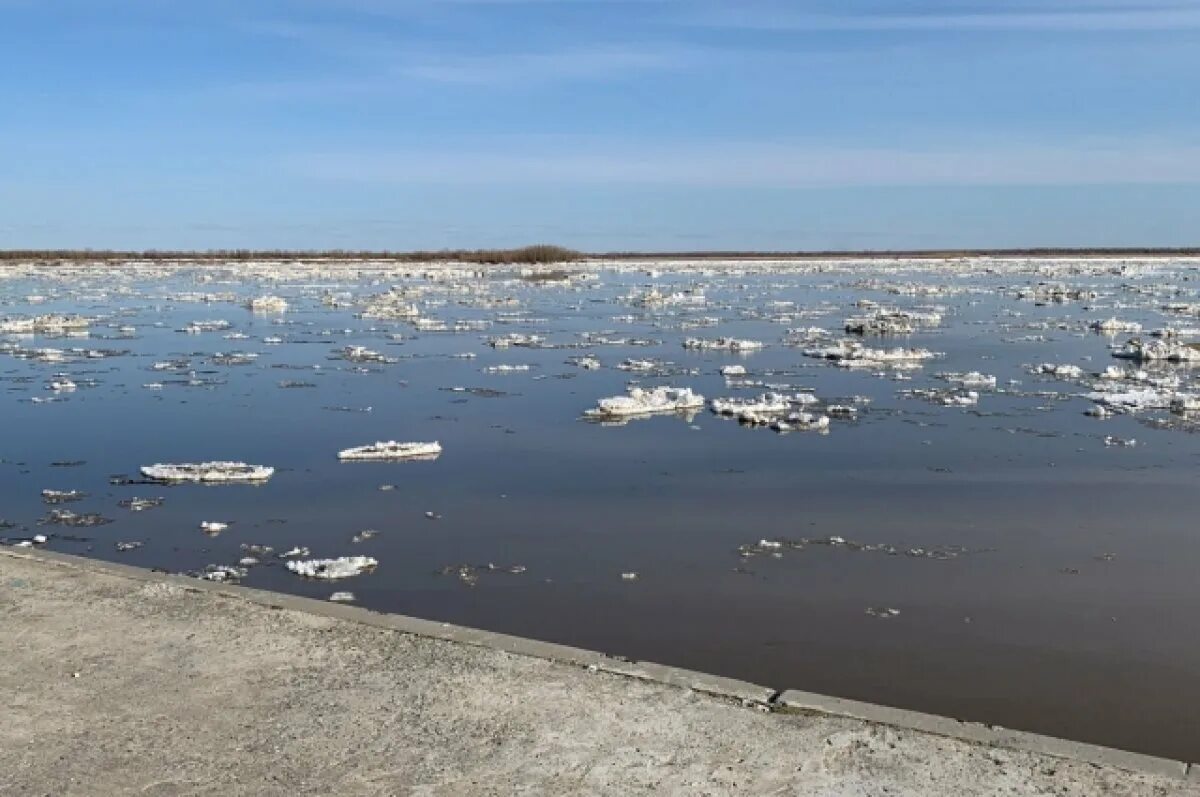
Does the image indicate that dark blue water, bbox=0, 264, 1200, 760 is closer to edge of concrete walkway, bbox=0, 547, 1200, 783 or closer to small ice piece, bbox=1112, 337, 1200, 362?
edge of concrete walkway, bbox=0, 547, 1200, 783

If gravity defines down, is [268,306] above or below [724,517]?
above

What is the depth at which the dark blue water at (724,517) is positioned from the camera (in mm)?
5520

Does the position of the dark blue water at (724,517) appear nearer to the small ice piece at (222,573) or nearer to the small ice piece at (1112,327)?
the small ice piece at (222,573)

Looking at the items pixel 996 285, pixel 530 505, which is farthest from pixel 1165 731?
pixel 996 285

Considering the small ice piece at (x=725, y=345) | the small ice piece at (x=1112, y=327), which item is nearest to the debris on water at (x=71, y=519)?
the small ice piece at (x=725, y=345)

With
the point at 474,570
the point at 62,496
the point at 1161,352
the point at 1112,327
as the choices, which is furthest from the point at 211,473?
the point at 1112,327

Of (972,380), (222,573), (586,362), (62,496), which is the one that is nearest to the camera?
(222,573)

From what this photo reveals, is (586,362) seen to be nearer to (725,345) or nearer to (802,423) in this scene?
(725,345)

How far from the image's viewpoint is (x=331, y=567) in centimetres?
689

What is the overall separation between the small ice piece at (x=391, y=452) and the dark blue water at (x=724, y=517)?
0.74 feet

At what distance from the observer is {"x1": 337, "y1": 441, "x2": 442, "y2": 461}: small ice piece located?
34.0 feet

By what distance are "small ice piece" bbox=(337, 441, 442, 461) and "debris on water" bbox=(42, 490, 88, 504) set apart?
2.23m

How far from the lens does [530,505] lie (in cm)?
861

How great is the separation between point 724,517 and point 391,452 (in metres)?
3.64
